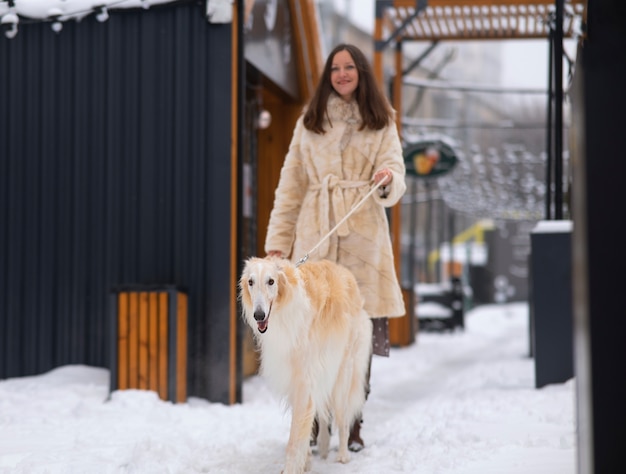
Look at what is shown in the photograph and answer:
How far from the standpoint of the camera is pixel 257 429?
452 cm

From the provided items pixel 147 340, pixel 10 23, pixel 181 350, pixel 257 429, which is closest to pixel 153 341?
pixel 147 340

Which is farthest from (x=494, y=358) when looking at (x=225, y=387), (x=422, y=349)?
(x=225, y=387)

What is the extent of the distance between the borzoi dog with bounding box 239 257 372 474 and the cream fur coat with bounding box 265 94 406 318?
31 centimetres

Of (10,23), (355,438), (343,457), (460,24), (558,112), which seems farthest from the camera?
(460,24)

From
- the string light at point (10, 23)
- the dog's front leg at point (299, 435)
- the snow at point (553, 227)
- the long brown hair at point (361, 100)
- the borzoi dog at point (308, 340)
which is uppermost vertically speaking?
the string light at point (10, 23)

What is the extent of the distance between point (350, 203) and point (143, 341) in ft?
6.35

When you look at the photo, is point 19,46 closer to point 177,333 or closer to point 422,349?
point 177,333

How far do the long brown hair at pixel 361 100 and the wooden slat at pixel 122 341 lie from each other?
6.18 ft

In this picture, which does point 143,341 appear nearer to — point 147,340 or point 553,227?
point 147,340

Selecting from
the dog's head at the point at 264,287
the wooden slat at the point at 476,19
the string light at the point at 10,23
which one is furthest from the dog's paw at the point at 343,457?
the wooden slat at the point at 476,19

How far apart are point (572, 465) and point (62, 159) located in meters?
4.13

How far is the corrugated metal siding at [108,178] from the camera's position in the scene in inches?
216

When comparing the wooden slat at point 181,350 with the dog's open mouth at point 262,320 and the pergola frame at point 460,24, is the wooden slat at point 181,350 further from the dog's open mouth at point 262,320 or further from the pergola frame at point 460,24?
the pergola frame at point 460,24

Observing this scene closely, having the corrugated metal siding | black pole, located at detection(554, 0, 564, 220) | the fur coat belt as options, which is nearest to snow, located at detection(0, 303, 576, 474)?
the corrugated metal siding
